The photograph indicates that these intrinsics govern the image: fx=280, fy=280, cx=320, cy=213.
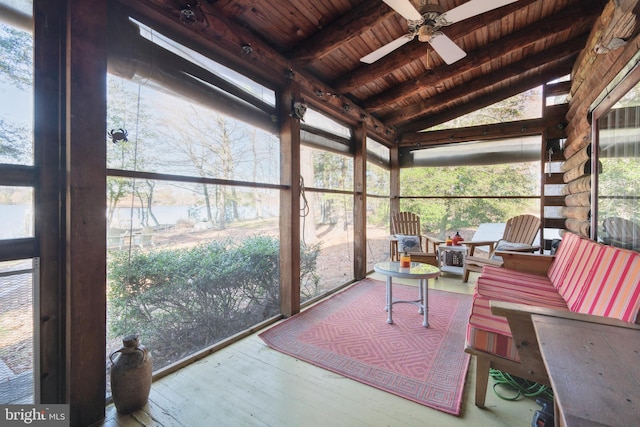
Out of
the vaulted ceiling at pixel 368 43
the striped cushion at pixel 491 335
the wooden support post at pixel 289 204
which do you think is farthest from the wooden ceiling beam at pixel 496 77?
the striped cushion at pixel 491 335

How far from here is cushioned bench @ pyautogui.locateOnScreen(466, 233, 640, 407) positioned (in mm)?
1413

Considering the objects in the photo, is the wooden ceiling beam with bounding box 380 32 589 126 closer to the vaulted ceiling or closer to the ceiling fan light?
the vaulted ceiling

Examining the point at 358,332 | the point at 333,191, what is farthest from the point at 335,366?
the point at 333,191

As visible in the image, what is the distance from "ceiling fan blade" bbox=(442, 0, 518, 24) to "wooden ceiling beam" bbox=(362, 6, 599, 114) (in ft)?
5.72

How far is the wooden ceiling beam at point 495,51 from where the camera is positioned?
313 cm

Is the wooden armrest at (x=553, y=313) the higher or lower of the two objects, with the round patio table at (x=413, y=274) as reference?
higher

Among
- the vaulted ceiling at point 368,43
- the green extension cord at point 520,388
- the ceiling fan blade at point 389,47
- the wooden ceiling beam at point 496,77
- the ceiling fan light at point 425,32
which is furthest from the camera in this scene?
the wooden ceiling beam at point 496,77

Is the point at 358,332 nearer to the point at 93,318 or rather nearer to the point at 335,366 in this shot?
the point at 335,366

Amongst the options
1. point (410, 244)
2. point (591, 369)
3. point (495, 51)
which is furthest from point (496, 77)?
point (591, 369)

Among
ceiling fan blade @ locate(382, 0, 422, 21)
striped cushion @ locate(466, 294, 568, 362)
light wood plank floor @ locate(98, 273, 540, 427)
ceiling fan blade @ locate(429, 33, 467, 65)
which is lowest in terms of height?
light wood plank floor @ locate(98, 273, 540, 427)

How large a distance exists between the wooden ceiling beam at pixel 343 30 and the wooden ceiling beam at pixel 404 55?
0.82 m

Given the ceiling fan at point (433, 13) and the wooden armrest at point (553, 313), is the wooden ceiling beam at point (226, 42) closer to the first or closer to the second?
the ceiling fan at point (433, 13)

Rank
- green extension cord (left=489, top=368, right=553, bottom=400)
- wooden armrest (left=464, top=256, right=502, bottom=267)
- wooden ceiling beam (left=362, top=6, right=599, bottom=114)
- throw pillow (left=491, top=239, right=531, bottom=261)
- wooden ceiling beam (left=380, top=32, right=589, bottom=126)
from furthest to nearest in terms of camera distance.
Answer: throw pillow (left=491, top=239, right=531, bottom=261)
wooden ceiling beam (left=380, top=32, right=589, bottom=126)
wooden armrest (left=464, top=256, right=502, bottom=267)
wooden ceiling beam (left=362, top=6, right=599, bottom=114)
green extension cord (left=489, top=368, right=553, bottom=400)

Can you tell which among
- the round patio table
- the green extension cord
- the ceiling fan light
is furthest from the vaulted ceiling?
the green extension cord
